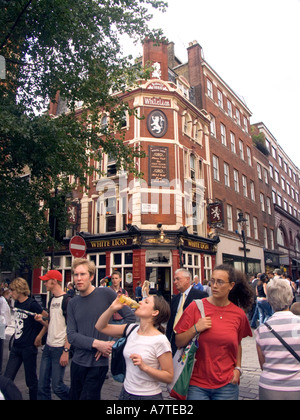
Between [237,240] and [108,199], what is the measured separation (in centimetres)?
1254

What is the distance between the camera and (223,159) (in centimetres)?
2733

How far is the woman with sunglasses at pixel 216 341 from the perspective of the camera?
2.72 m

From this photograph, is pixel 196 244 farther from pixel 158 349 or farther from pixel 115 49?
pixel 158 349

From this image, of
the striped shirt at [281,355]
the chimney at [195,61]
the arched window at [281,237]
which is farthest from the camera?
the arched window at [281,237]

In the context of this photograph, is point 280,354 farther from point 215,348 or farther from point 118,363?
point 118,363

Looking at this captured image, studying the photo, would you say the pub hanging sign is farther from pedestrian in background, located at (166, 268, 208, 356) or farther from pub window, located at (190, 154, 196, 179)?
pedestrian in background, located at (166, 268, 208, 356)

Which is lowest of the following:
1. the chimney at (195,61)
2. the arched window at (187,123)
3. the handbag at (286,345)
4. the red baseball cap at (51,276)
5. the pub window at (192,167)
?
the handbag at (286,345)

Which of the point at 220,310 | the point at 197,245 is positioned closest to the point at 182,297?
the point at 220,310

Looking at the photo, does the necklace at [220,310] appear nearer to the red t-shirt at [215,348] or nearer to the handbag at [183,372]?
the red t-shirt at [215,348]

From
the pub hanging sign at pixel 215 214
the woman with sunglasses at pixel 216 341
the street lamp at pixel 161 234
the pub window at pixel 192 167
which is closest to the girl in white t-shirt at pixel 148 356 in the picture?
the woman with sunglasses at pixel 216 341

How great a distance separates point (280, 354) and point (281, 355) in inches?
0.4

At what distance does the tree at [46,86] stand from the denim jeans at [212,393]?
7439mm

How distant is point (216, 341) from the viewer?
278cm
